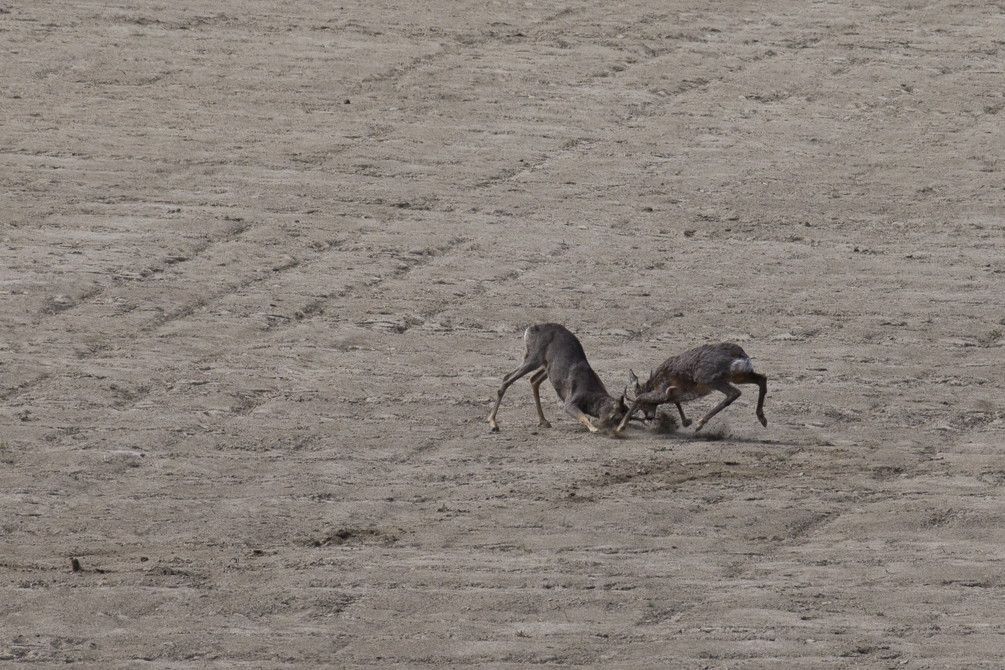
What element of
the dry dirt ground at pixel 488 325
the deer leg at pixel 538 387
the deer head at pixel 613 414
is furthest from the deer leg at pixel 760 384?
the deer leg at pixel 538 387

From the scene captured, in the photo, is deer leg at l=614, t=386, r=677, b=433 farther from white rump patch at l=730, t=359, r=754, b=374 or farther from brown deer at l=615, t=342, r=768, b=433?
white rump patch at l=730, t=359, r=754, b=374

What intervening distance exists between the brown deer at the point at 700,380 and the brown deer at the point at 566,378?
17 centimetres

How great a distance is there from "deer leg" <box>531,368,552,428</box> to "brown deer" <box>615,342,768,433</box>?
485mm

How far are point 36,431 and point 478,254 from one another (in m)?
4.25

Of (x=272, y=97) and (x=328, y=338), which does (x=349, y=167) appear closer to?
(x=272, y=97)

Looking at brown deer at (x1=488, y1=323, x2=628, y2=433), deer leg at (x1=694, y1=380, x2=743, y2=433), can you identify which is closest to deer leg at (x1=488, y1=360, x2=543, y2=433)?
brown deer at (x1=488, y1=323, x2=628, y2=433)

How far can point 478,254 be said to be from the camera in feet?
40.3

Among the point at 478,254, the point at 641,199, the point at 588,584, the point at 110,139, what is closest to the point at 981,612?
the point at 588,584

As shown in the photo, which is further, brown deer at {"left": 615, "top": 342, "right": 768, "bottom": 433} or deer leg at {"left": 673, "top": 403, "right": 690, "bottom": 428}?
deer leg at {"left": 673, "top": 403, "right": 690, "bottom": 428}

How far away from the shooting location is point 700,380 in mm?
9305

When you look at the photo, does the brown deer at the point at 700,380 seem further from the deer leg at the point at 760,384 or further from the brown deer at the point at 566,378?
the brown deer at the point at 566,378

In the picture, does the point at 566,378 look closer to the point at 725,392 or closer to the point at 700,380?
the point at 700,380

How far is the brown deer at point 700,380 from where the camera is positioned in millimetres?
9250

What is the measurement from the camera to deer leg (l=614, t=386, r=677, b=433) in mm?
9344
